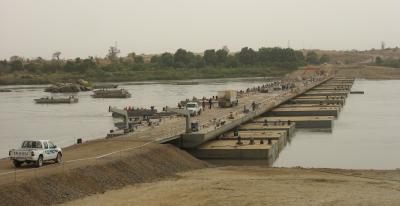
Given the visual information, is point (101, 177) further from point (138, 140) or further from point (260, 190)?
point (138, 140)

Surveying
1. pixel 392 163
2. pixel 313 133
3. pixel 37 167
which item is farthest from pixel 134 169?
pixel 313 133

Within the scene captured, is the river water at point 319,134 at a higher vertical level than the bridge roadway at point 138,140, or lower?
lower

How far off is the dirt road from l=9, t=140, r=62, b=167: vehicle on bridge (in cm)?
371

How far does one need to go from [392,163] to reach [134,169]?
743 inches

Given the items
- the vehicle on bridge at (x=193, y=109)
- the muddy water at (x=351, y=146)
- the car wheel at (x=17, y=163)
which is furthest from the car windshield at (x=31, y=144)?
the vehicle on bridge at (x=193, y=109)

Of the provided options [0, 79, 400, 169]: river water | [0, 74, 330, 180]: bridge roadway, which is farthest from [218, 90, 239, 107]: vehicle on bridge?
[0, 79, 400, 169]: river water

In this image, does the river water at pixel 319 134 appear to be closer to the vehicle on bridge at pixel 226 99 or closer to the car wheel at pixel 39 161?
the vehicle on bridge at pixel 226 99

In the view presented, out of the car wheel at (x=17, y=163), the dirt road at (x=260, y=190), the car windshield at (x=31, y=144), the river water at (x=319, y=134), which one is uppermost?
the car windshield at (x=31, y=144)

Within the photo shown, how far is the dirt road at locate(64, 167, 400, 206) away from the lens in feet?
88.3

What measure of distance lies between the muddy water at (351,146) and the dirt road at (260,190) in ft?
26.9

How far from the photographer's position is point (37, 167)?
3023cm

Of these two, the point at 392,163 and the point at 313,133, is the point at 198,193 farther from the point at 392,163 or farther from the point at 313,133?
the point at 313,133

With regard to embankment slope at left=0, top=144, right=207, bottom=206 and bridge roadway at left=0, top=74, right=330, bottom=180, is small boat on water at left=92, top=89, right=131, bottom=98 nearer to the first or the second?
bridge roadway at left=0, top=74, right=330, bottom=180

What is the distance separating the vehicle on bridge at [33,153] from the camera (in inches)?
1178
